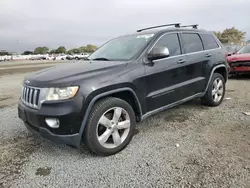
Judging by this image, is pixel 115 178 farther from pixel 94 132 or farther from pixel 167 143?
pixel 167 143

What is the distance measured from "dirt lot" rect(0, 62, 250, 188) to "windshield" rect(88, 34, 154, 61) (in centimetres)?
137

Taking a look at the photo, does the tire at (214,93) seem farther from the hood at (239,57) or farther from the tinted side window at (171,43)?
the hood at (239,57)

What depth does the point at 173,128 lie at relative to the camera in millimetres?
4000

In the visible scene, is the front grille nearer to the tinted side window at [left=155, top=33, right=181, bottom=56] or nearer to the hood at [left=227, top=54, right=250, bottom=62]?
the tinted side window at [left=155, top=33, right=181, bottom=56]

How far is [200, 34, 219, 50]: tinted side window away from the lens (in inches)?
195

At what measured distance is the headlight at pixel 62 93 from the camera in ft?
9.07

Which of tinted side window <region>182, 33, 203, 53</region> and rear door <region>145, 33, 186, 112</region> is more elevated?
tinted side window <region>182, 33, 203, 53</region>

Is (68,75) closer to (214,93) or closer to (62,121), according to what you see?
(62,121)

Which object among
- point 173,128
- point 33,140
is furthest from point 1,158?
point 173,128

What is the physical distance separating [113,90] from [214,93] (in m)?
3.03

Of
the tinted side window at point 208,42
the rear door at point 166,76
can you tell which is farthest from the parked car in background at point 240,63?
the rear door at point 166,76

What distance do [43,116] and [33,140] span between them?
1192 mm

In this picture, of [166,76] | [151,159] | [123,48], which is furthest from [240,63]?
[151,159]

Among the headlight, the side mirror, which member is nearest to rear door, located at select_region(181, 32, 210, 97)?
the side mirror
